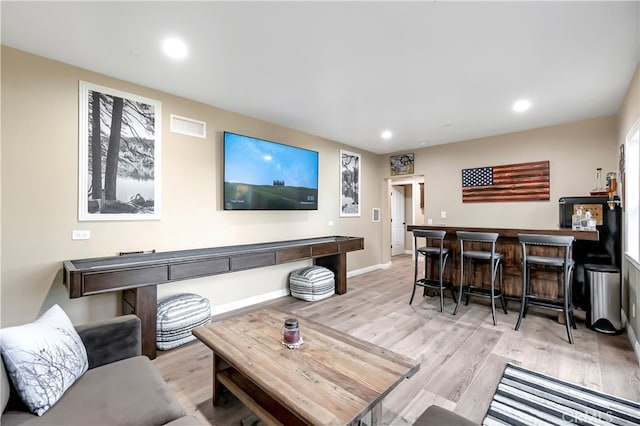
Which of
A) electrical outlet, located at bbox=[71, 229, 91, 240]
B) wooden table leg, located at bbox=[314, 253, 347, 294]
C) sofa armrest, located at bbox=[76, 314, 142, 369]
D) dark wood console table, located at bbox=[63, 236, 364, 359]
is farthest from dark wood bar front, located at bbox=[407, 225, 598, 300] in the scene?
electrical outlet, located at bbox=[71, 229, 91, 240]

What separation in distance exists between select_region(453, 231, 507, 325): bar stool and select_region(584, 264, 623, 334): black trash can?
2.80 feet

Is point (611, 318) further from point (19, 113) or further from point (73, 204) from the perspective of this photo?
point (19, 113)

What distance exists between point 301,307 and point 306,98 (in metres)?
2.73

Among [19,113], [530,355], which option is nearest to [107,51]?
[19,113]

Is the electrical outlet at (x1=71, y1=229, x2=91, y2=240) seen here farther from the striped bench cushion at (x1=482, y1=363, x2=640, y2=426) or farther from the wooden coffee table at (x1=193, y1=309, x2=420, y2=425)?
the striped bench cushion at (x1=482, y1=363, x2=640, y2=426)

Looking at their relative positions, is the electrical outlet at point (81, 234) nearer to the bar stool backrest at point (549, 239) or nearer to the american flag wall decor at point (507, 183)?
the bar stool backrest at point (549, 239)

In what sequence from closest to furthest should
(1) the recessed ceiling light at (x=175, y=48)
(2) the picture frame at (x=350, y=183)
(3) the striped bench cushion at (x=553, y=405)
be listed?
(3) the striped bench cushion at (x=553, y=405) → (1) the recessed ceiling light at (x=175, y=48) → (2) the picture frame at (x=350, y=183)

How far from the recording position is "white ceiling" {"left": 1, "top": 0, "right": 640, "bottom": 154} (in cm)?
199

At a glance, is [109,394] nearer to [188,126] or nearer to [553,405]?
[553,405]

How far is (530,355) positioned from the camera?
2.67 meters

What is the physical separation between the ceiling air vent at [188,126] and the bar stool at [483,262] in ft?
11.5

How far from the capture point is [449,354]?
2.71 m

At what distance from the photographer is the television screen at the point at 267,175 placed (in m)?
3.85

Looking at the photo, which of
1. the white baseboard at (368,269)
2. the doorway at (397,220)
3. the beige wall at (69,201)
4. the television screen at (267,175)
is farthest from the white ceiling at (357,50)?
the doorway at (397,220)
